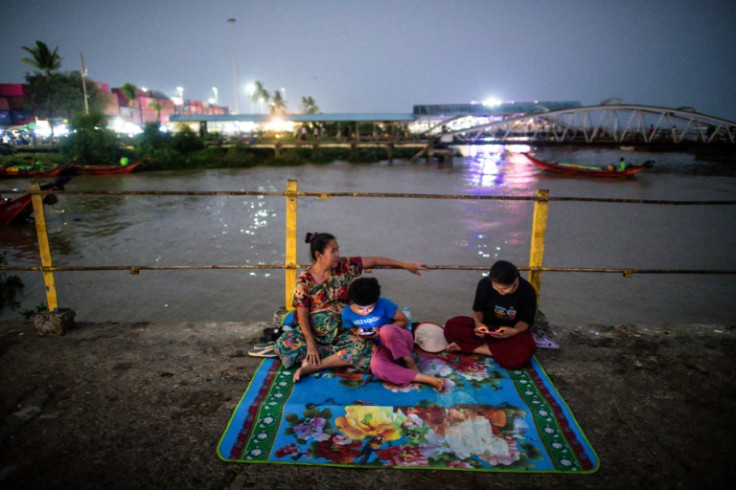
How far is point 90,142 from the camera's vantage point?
2716 centimetres

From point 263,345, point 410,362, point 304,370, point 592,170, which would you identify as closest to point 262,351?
point 263,345

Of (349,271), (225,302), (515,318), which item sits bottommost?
(225,302)

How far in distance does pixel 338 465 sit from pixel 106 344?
228 centimetres

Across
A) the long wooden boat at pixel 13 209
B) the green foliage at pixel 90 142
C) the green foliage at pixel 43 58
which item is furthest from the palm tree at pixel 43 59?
the long wooden boat at pixel 13 209

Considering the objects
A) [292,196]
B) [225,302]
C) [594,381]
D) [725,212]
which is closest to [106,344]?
[292,196]

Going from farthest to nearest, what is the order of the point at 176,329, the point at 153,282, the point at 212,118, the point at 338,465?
the point at 212,118, the point at 153,282, the point at 176,329, the point at 338,465

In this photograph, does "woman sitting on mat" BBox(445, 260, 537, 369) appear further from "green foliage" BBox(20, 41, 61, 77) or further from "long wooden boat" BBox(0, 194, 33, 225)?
"green foliage" BBox(20, 41, 61, 77)

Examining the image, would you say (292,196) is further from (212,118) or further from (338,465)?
(212,118)

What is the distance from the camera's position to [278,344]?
10.4 feet

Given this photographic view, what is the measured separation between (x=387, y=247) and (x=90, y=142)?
23.8 metres

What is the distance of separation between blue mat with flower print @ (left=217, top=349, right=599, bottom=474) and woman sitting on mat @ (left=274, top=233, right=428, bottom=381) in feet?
0.34

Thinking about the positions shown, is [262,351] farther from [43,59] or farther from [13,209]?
[43,59]

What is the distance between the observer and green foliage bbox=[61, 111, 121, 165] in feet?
88.7

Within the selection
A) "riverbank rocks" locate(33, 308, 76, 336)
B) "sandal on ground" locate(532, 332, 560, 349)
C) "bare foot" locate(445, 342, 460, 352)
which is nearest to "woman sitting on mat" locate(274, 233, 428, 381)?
"bare foot" locate(445, 342, 460, 352)
